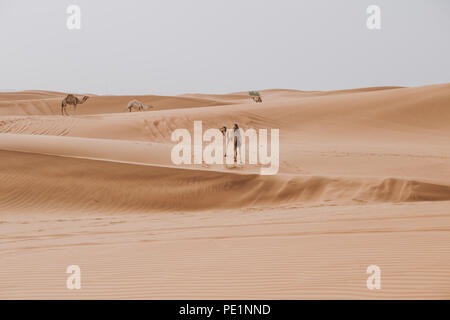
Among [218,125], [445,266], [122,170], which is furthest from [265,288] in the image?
[218,125]

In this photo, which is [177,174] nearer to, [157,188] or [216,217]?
[157,188]

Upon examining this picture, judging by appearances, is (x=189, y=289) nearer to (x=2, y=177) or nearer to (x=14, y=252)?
(x=14, y=252)

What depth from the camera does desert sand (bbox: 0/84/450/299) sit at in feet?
14.5

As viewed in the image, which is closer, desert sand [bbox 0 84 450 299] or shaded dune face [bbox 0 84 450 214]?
desert sand [bbox 0 84 450 299]

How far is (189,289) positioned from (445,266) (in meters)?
2.54

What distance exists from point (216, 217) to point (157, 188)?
2857mm

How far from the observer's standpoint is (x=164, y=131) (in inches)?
790

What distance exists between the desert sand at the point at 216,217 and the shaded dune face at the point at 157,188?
37mm

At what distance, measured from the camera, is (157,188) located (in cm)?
1067

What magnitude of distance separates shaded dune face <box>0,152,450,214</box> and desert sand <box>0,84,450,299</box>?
37 millimetres

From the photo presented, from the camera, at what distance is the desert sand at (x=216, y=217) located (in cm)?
443

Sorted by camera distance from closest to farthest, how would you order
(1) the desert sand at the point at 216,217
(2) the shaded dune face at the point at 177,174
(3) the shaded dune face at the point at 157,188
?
1. (1) the desert sand at the point at 216,217
2. (3) the shaded dune face at the point at 157,188
3. (2) the shaded dune face at the point at 177,174

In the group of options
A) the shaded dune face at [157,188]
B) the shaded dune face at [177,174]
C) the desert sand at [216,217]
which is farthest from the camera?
the shaded dune face at [177,174]

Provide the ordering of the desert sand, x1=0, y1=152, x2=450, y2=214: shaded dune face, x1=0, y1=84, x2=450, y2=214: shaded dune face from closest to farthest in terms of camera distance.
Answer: the desert sand, x1=0, y1=152, x2=450, y2=214: shaded dune face, x1=0, y1=84, x2=450, y2=214: shaded dune face
